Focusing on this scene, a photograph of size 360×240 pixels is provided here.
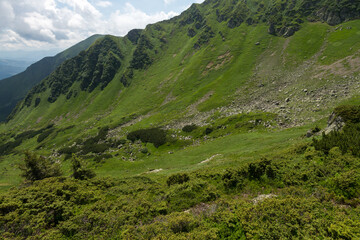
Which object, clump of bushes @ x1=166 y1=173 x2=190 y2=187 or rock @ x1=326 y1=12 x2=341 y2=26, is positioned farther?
rock @ x1=326 y1=12 x2=341 y2=26

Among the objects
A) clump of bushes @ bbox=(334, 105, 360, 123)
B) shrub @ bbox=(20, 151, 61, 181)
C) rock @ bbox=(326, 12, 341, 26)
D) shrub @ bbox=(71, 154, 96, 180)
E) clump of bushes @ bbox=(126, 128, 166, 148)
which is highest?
rock @ bbox=(326, 12, 341, 26)

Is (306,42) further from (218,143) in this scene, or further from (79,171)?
(79,171)

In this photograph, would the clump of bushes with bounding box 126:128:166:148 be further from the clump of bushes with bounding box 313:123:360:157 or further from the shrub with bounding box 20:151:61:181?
the clump of bushes with bounding box 313:123:360:157

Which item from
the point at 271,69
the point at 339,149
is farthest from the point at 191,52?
the point at 339,149

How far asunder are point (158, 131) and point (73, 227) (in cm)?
5401

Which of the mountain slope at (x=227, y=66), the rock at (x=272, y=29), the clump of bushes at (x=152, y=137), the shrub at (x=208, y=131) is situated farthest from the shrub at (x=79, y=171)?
the rock at (x=272, y=29)

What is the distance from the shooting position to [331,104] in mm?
41156

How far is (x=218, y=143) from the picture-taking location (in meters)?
43.5

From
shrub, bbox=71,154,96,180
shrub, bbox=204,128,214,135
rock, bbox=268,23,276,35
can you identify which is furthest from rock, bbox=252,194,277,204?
rock, bbox=268,23,276,35

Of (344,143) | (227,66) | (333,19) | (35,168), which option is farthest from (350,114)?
(333,19)

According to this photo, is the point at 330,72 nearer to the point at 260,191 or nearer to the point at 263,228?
the point at 260,191

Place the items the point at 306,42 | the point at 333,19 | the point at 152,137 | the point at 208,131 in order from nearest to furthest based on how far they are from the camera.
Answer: the point at 208,131
the point at 152,137
the point at 306,42
the point at 333,19

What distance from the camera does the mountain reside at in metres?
10.4

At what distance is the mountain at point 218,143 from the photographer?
34.1ft
